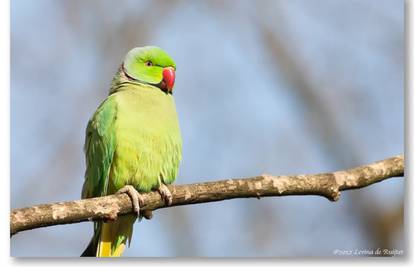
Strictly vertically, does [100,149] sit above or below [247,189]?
above

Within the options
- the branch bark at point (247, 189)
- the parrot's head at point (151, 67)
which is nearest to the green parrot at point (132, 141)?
the parrot's head at point (151, 67)

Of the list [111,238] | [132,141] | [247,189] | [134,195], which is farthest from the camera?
[111,238]

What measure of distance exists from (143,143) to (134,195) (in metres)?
0.23

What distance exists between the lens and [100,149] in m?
2.39

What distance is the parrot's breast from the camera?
2.37 metres

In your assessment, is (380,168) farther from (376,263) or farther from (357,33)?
(357,33)

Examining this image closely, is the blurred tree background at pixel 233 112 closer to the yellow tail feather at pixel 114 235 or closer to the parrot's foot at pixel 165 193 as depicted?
the yellow tail feather at pixel 114 235

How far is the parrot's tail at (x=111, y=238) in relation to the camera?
2.43 metres

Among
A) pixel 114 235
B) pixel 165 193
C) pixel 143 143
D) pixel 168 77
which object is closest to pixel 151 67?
pixel 168 77

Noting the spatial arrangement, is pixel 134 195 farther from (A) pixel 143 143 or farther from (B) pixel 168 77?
(B) pixel 168 77

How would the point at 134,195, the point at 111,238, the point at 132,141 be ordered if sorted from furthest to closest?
the point at 111,238
the point at 132,141
the point at 134,195

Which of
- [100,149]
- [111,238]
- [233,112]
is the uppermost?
[233,112]

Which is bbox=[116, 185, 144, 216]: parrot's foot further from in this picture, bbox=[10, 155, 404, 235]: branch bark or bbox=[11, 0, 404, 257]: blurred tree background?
bbox=[11, 0, 404, 257]: blurred tree background

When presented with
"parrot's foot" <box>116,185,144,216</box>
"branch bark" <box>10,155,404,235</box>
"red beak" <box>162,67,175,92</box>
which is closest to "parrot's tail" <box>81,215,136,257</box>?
"parrot's foot" <box>116,185,144,216</box>
